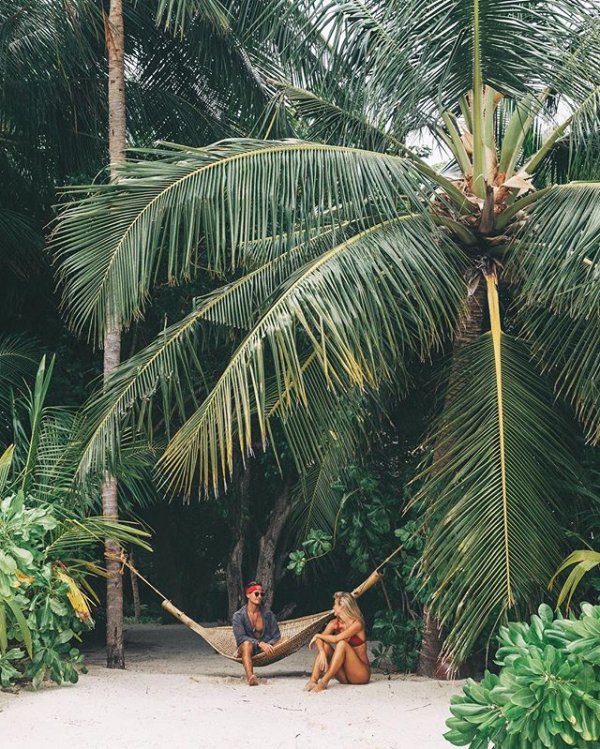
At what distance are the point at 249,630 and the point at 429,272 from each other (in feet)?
9.86

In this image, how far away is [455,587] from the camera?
557cm

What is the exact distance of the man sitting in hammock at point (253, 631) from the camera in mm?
6914

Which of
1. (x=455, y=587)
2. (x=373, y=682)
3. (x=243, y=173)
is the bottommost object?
(x=373, y=682)

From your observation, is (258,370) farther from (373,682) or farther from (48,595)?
(373,682)

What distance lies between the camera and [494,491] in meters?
5.47

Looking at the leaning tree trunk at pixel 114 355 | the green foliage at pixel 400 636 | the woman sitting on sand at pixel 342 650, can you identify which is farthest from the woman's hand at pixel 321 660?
the leaning tree trunk at pixel 114 355

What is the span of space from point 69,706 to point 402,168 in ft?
11.7

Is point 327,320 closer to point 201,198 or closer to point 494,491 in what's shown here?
point 201,198

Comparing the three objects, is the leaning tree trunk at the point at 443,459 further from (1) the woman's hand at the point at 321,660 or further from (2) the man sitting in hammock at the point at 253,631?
(2) the man sitting in hammock at the point at 253,631

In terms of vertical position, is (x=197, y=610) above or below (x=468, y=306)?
below

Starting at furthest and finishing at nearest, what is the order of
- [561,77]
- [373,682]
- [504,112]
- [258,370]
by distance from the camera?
1. [504,112]
2. [373,682]
3. [561,77]
4. [258,370]

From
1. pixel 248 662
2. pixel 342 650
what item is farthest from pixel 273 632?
pixel 342 650

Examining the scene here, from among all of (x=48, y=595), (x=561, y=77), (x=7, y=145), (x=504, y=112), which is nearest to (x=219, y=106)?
(x=7, y=145)

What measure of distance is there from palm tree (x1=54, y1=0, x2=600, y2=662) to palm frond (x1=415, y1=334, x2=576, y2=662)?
1cm
